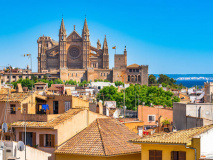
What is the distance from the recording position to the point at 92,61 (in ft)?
445

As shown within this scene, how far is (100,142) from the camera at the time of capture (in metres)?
14.4

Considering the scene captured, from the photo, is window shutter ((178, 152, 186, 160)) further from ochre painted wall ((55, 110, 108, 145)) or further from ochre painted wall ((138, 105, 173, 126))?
ochre painted wall ((138, 105, 173, 126))

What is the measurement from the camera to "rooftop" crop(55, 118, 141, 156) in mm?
13906

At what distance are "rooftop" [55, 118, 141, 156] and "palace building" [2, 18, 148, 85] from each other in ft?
360

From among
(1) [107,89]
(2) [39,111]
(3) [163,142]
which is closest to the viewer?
(3) [163,142]

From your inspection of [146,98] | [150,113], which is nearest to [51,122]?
[150,113]

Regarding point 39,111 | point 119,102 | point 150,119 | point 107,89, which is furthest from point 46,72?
point 39,111

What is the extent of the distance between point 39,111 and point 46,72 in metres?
111

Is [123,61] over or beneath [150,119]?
over

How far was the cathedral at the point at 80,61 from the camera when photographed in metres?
127

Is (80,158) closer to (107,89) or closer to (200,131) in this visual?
(200,131)

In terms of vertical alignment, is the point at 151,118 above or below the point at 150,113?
below

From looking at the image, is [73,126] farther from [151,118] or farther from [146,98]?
[146,98]

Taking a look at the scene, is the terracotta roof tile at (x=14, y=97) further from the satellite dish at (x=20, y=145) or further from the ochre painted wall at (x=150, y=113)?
the ochre painted wall at (x=150, y=113)
